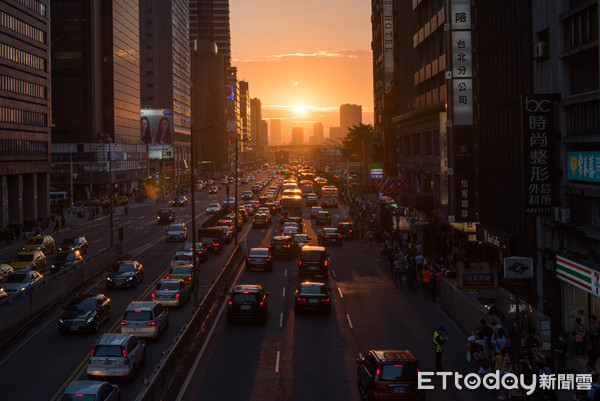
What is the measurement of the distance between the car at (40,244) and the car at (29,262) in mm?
6403

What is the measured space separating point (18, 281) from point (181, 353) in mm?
16560

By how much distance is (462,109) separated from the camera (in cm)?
3691

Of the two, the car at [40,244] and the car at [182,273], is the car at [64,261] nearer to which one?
the car at [40,244]

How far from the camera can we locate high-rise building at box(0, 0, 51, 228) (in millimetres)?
77812

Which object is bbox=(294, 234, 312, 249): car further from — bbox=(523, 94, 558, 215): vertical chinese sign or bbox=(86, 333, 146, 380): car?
bbox=(86, 333, 146, 380): car

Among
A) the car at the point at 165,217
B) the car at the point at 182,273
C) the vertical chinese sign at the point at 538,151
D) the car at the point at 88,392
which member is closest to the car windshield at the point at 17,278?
the car at the point at 182,273

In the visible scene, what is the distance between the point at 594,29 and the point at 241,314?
17360mm

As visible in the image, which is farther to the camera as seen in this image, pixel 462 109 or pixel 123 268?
pixel 462 109

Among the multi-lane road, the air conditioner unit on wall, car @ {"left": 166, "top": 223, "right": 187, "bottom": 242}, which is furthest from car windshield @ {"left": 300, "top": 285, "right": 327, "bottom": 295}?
car @ {"left": 166, "top": 223, "right": 187, "bottom": 242}

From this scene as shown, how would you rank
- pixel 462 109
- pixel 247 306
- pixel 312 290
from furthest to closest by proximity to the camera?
pixel 462 109, pixel 312 290, pixel 247 306

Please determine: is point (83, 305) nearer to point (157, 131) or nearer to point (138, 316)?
point (138, 316)

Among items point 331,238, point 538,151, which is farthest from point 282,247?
point 538,151

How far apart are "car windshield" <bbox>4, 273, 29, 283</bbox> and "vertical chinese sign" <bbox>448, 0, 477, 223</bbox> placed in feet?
78.5

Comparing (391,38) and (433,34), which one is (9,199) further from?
(433,34)
